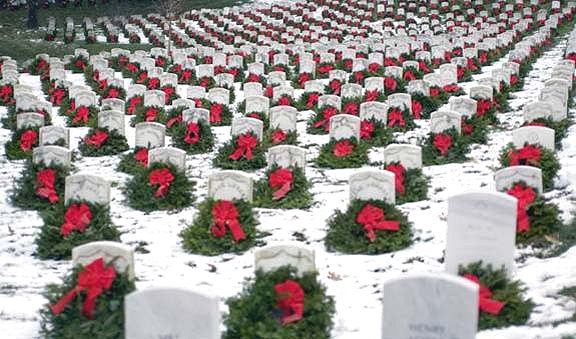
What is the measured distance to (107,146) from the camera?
43.0 feet

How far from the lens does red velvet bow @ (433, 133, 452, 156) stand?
37.6 feet

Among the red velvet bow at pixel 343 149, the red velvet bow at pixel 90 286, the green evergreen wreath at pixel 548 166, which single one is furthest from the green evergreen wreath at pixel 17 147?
the green evergreen wreath at pixel 548 166

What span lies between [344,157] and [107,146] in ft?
13.8

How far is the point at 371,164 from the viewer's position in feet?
38.2

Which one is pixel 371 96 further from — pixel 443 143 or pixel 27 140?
pixel 27 140

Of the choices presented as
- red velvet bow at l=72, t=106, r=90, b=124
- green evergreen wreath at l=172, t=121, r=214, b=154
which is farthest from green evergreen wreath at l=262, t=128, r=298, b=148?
red velvet bow at l=72, t=106, r=90, b=124

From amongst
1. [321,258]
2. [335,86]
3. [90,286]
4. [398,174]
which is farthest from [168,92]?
[90,286]

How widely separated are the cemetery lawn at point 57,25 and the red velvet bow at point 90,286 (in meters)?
19.9

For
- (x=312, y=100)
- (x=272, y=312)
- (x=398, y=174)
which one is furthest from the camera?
(x=312, y=100)

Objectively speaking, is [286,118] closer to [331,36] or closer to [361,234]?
[361,234]

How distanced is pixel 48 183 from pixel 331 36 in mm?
18464

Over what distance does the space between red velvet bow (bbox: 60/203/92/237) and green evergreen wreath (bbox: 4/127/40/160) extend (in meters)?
4.63

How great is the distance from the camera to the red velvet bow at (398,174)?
31.4 feet

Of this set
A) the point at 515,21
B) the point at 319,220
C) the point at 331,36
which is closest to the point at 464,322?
the point at 319,220
